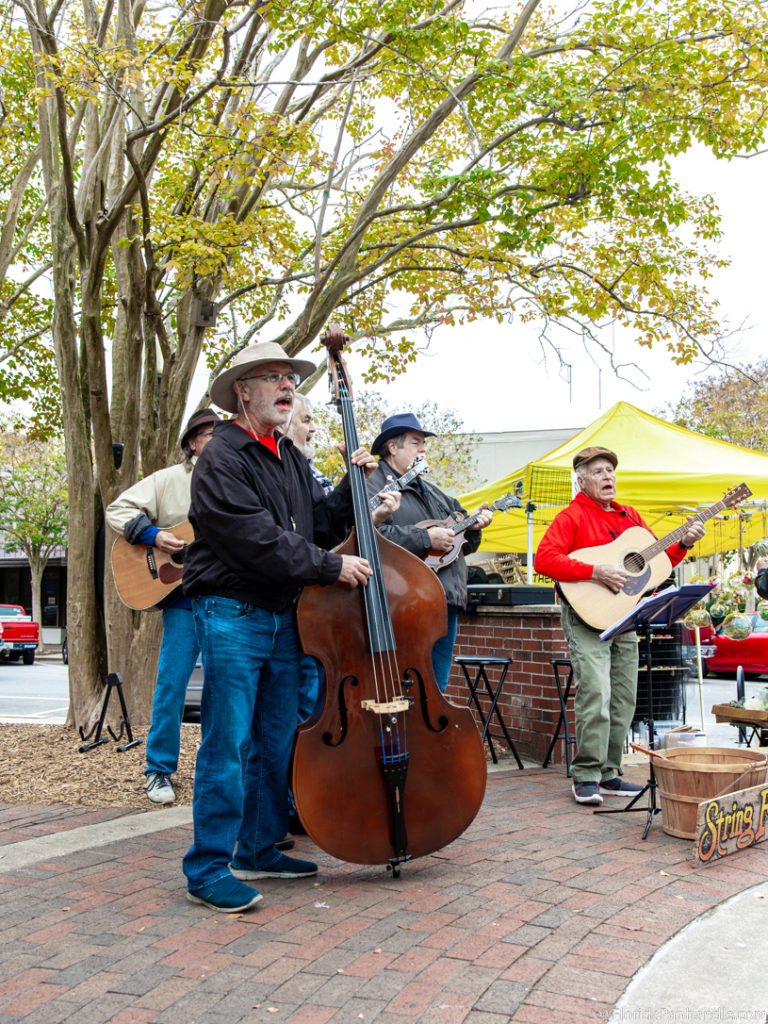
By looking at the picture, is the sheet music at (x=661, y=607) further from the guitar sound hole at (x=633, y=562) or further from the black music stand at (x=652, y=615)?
the guitar sound hole at (x=633, y=562)

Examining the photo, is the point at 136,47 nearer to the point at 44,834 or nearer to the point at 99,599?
the point at 99,599

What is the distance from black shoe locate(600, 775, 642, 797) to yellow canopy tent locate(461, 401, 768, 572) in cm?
360

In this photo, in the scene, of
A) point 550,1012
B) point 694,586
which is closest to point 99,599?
point 694,586

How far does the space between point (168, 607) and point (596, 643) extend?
7.92 ft

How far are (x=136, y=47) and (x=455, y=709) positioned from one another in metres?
6.15

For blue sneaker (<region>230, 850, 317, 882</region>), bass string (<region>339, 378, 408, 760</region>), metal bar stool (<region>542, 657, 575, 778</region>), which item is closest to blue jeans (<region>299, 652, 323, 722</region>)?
blue sneaker (<region>230, 850, 317, 882</region>)

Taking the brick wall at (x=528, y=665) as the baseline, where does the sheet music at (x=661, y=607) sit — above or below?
above

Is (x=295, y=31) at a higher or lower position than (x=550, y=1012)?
higher

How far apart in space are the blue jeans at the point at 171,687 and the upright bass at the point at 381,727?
5.65 ft

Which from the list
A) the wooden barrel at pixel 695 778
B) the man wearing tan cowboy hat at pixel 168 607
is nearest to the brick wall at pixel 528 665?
the wooden barrel at pixel 695 778

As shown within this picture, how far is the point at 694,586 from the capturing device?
181 inches

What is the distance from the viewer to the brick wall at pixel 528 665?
20.8 feet

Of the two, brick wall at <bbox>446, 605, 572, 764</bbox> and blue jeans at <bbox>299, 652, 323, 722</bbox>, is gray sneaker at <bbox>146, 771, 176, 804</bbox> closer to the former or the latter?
blue jeans at <bbox>299, 652, 323, 722</bbox>

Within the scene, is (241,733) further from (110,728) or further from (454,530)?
(110,728)
